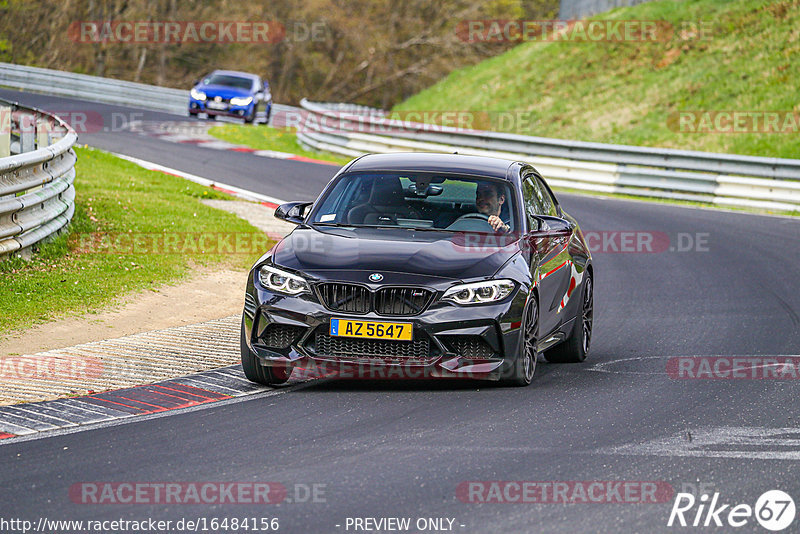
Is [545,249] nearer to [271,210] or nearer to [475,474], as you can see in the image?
[475,474]

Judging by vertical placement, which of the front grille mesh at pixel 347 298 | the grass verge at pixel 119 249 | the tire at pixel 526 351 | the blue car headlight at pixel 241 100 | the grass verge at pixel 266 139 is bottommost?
the grass verge at pixel 266 139

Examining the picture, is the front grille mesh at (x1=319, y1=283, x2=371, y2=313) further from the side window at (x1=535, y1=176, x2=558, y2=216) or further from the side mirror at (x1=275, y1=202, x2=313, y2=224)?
the side window at (x1=535, y1=176, x2=558, y2=216)

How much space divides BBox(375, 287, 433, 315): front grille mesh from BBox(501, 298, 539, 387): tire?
73 centimetres

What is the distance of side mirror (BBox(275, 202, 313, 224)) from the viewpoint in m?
9.13

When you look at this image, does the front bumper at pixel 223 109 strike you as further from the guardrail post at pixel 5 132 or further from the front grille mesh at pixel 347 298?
the front grille mesh at pixel 347 298

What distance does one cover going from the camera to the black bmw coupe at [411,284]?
309 inches

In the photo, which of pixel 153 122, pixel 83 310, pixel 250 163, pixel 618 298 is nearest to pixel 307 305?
pixel 83 310

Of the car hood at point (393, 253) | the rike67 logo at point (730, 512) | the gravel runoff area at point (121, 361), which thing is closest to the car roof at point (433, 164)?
the car hood at point (393, 253)

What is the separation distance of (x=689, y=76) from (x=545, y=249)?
27279mm

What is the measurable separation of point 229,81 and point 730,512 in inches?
1316

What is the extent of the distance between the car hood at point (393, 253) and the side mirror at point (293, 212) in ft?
0.83

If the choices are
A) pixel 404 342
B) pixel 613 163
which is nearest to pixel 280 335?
pixel 404 342

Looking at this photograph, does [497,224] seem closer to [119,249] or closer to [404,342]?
[404,342]

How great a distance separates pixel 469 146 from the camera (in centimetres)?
2795
